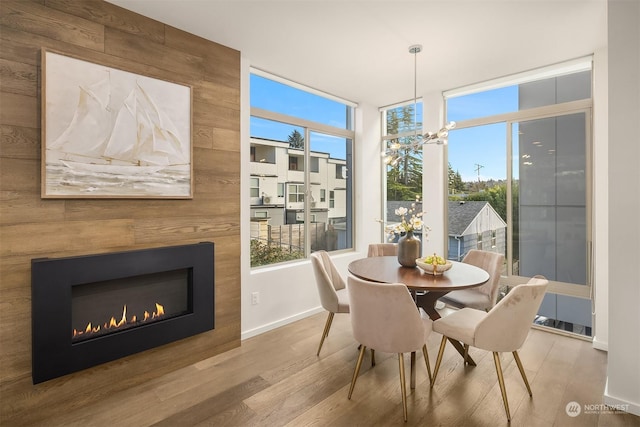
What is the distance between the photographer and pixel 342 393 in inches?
89.7

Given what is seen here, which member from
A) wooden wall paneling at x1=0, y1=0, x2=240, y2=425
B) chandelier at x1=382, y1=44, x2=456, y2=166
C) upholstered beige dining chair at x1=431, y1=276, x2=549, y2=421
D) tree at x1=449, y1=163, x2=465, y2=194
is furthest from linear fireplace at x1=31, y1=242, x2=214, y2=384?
tree at x1=449, y1=163, x2=465, y2=194

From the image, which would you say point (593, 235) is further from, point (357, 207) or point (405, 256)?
point (357, 207)

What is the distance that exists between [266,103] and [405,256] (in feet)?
7.34

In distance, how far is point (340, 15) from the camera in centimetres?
245

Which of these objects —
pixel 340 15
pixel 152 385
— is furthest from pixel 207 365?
pixel 340 15

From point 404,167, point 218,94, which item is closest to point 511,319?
point 218,94

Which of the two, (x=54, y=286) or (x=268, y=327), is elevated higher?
(x=54, y=286)

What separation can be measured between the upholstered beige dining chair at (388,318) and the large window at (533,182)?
87.9 inches

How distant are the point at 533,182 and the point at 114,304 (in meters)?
4.17

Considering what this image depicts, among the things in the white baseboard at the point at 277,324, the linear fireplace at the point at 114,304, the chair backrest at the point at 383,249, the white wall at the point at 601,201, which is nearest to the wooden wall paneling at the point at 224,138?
the linear fireplace at the point at 114,304

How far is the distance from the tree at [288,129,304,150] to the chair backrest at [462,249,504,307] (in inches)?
92.6

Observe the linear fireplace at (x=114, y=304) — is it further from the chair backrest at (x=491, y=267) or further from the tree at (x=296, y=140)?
the chair backrest at (x=491, y=267)

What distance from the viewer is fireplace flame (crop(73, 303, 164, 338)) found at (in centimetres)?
225

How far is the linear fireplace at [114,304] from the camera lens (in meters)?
2.02
